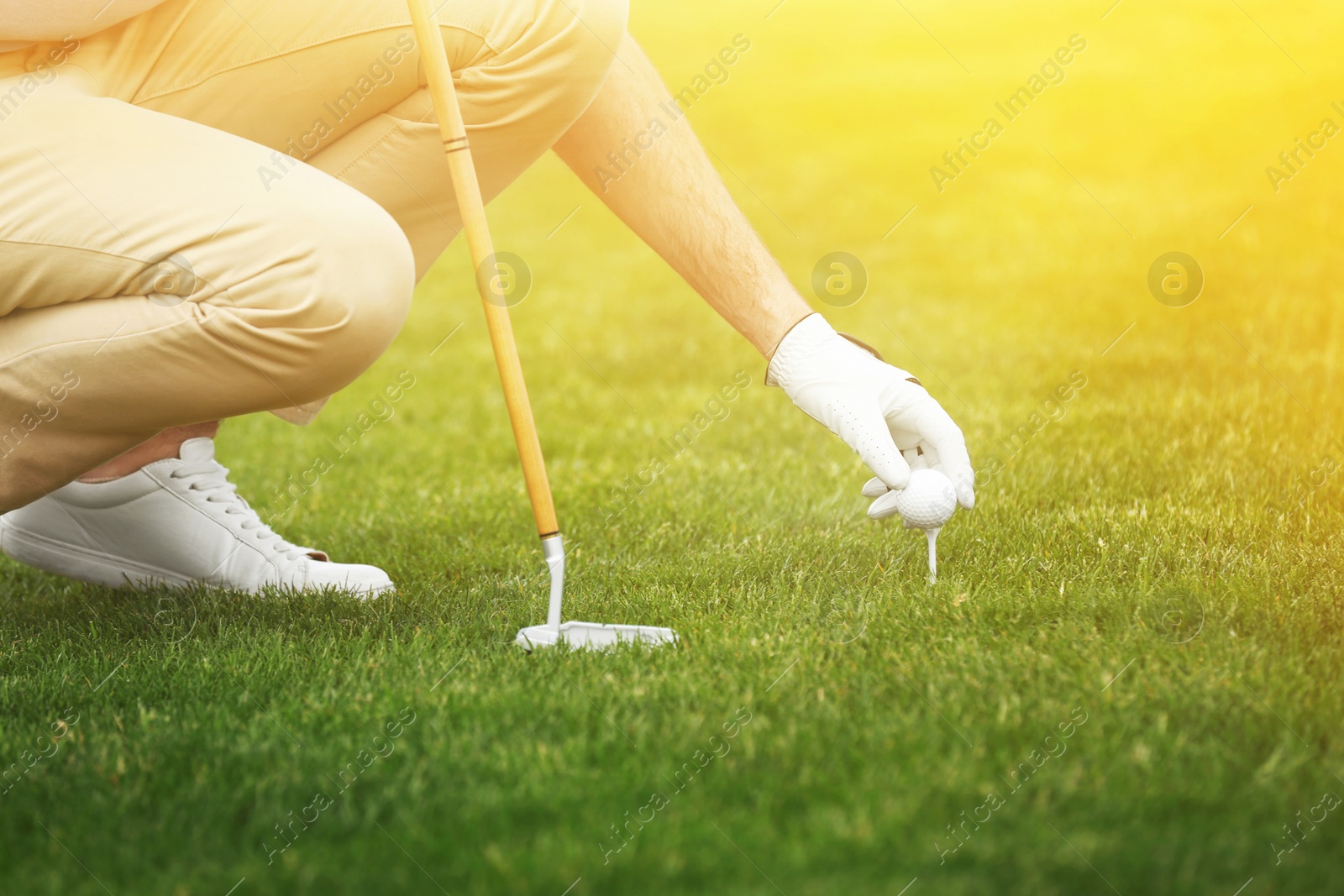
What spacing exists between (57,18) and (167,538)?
4.13 ft

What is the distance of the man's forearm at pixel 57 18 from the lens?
221cm

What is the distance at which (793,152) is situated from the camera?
11992 mm

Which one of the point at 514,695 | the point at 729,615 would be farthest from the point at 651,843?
the point at 729,615

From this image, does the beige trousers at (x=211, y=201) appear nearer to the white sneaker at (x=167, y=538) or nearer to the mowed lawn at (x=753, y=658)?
the white sneaker at (x=167, y=538)

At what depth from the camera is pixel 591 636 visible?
2.49 meters

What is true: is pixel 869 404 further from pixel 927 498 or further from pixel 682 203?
pixel 682 203

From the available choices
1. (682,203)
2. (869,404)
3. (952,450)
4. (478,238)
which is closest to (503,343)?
(478,238)

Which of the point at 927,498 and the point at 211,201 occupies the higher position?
the point at 211,201

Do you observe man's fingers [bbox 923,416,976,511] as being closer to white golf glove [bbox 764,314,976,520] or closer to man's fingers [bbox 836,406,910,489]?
white golf glove [bbox 764,314,976,520]

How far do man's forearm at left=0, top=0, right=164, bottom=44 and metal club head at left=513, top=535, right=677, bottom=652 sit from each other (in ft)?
4.48

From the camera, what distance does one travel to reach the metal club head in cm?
243

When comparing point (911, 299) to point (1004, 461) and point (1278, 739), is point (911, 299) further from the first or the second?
point (1278, 739)

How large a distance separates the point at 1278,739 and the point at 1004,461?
1969 mm

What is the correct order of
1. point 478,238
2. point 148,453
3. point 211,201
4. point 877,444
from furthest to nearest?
point 148,453, point 877,444, point 478,238, point 211,201
